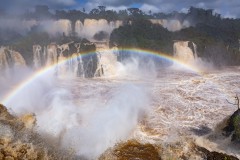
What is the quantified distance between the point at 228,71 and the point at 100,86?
51.4 ft

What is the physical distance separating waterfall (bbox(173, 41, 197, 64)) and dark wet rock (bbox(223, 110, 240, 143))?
93.2 feet

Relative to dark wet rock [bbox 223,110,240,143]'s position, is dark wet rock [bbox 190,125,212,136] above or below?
below

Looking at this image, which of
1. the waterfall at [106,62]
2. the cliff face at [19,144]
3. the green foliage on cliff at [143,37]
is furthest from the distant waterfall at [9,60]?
the cliff face at [19,144]

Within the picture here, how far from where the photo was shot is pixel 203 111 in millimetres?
22562

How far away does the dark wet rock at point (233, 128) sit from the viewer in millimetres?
14961

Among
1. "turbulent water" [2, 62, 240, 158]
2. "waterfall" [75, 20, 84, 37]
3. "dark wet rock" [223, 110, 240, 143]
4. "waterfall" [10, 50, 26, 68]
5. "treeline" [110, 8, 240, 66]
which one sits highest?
"waterfall" [75, 20, 84, 37]

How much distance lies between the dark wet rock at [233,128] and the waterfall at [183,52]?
2840cm

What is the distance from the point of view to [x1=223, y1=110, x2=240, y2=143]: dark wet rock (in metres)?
15.0

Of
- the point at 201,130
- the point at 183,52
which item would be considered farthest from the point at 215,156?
the point at 183,52

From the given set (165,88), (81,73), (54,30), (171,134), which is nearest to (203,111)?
(171,134)

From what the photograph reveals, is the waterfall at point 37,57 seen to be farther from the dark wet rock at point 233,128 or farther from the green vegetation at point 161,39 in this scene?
the dark wet rock at point 233,128

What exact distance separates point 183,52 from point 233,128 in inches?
1200

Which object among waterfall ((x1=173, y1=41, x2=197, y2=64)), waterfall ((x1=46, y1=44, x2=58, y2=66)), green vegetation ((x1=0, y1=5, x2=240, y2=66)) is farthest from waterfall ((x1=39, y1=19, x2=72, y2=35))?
waterfall ((x1=173, y1=41, x2=197, y2=64))

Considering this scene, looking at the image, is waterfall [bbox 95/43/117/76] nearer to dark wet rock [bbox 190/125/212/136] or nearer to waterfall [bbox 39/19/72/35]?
dark wet rock [bbox 190/125/212/136]
